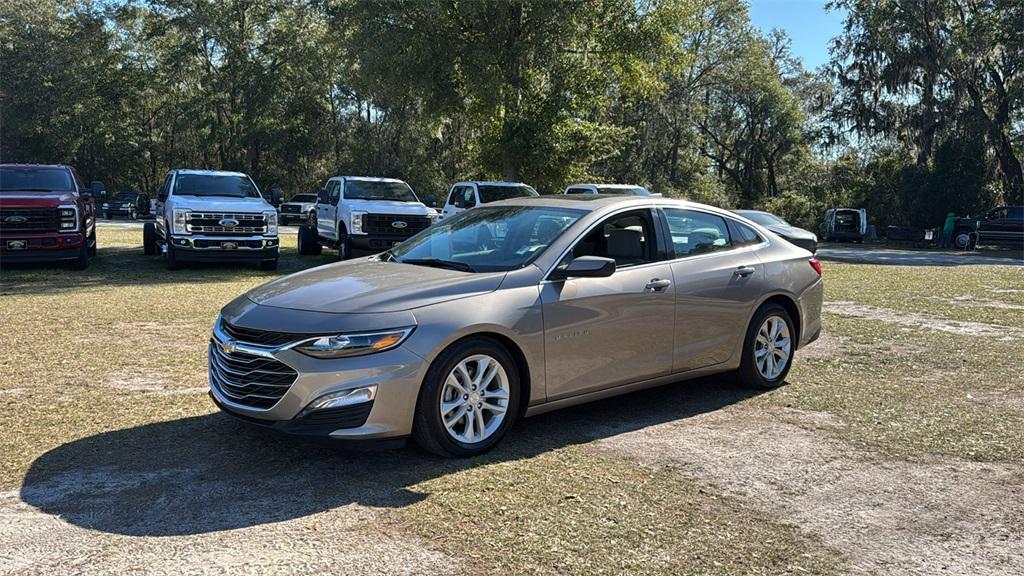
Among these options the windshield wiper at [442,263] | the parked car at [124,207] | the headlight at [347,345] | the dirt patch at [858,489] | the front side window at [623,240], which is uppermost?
the parked car at [124,207]

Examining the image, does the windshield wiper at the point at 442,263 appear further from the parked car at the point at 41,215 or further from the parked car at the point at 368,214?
the parked car at the point at 368,214

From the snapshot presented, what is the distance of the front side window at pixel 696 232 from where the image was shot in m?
6.30

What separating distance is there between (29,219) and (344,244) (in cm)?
602

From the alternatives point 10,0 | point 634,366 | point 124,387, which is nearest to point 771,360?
point 634,366

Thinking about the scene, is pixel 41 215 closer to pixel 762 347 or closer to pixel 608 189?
pixel 608 189

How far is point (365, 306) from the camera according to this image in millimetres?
4742

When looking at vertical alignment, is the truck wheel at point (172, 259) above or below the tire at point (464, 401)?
above

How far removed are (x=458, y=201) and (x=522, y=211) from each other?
49.3 ft

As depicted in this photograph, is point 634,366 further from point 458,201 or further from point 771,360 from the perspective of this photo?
point 458,201

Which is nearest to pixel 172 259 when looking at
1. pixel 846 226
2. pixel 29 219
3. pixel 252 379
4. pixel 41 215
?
pixel 41 215

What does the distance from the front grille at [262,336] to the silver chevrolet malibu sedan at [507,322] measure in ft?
0.04

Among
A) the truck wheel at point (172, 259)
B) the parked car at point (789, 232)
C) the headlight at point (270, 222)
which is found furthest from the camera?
the headlight at point (270, 222)

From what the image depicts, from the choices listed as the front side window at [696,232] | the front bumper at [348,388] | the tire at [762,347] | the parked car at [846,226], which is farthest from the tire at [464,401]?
the parked car at [846,226]

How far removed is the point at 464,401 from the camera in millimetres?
4926
